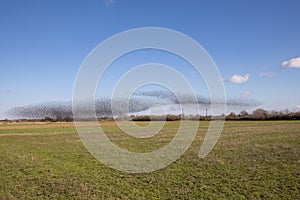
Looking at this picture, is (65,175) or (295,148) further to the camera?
(295,148)

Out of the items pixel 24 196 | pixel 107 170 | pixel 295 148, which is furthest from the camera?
pixel 295 148

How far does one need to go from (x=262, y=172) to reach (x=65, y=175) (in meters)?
10.4

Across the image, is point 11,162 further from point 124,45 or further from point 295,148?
point 295,148

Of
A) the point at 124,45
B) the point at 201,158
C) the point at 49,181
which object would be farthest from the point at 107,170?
the point at 124,45

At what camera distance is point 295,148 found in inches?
941

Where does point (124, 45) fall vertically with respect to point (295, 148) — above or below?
above

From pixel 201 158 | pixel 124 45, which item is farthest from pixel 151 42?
pixel 201 158

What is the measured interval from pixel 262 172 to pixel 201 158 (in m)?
5.49

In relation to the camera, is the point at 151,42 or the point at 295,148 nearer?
the point at 151,42

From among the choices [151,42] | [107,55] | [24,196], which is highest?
[151,42]

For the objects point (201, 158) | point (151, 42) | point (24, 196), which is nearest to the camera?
point (24, 196)

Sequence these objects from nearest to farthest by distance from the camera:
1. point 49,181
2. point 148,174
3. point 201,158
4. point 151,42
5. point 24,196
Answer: point 24,196 < point 151,42 < point 49,181 < point 148,174 < point 201,158

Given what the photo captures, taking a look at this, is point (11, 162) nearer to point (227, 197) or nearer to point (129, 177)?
point (129, 177)

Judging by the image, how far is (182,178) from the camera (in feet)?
51.1
